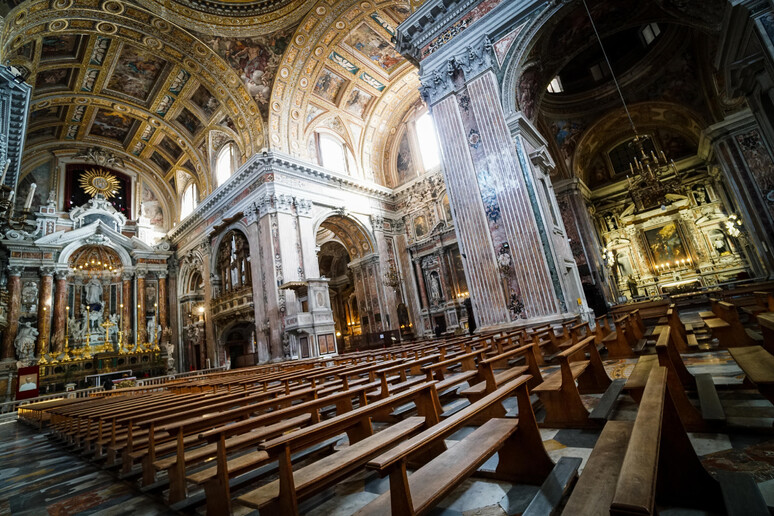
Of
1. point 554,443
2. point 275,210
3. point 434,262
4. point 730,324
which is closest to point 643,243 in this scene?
point 434,262

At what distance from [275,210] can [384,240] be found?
19.3 feet

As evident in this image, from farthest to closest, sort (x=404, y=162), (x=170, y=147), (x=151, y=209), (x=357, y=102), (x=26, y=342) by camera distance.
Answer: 1. (x=151, y=209)
2. (x=170, y=147)
3. (x=404, y=162)
4. (x=357, y=102)
5. (x=26, y=342)

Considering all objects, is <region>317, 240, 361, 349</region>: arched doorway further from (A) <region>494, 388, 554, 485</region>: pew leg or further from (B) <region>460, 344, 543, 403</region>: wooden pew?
(A) <region>494, 388, 554, 485</region>: pew leg

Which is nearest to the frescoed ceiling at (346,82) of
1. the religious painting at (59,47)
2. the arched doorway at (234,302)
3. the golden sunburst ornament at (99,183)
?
the arched doorway at (234,302)

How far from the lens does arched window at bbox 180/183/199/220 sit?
19367 mm

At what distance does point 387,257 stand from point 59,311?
1553cm

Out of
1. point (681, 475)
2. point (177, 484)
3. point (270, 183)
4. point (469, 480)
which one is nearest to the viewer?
point (681, 475)

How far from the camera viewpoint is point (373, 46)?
49.0ft

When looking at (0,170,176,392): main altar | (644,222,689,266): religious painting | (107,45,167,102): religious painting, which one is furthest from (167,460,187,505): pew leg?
(644,222,689,266): religious painting

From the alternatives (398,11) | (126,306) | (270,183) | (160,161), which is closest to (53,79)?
(160,161)

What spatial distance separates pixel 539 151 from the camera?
8.70 metres

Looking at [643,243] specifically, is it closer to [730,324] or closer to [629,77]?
[629,77]

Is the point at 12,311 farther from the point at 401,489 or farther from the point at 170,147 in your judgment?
the point at 401,489

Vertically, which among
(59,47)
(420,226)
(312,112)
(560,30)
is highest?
(59,47)
